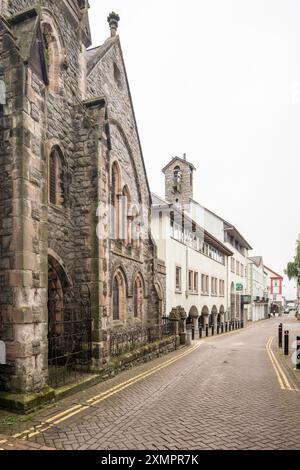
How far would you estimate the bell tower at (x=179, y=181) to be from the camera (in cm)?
3016

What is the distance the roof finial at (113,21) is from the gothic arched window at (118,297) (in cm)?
1124

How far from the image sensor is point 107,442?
5.59m

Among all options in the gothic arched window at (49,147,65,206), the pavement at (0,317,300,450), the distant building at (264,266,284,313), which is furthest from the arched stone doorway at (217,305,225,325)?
the distant building at (264,266,284,313)

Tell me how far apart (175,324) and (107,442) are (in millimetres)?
12811

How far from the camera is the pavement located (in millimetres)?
5598

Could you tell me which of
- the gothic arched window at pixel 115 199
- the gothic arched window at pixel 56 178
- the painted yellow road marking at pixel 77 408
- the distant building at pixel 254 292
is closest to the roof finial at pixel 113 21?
the gothic arched window at pixel 115 199

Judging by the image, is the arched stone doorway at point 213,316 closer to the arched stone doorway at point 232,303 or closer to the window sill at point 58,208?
the arched stone doorway at point 232,303

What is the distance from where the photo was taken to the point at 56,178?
10398 millimetres

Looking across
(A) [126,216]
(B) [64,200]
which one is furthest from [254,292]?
(B) [64,200]

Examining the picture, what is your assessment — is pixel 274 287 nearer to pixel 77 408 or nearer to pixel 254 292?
pixel 254 292

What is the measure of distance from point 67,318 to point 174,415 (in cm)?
468

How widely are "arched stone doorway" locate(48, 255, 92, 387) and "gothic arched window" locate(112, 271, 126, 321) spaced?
3.72 m

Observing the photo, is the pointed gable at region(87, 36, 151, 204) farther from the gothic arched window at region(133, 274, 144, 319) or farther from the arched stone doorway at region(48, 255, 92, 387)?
the arched stone doorway at region(48, 255, 92, 387)

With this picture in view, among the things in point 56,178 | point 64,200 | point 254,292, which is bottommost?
point 254,292
